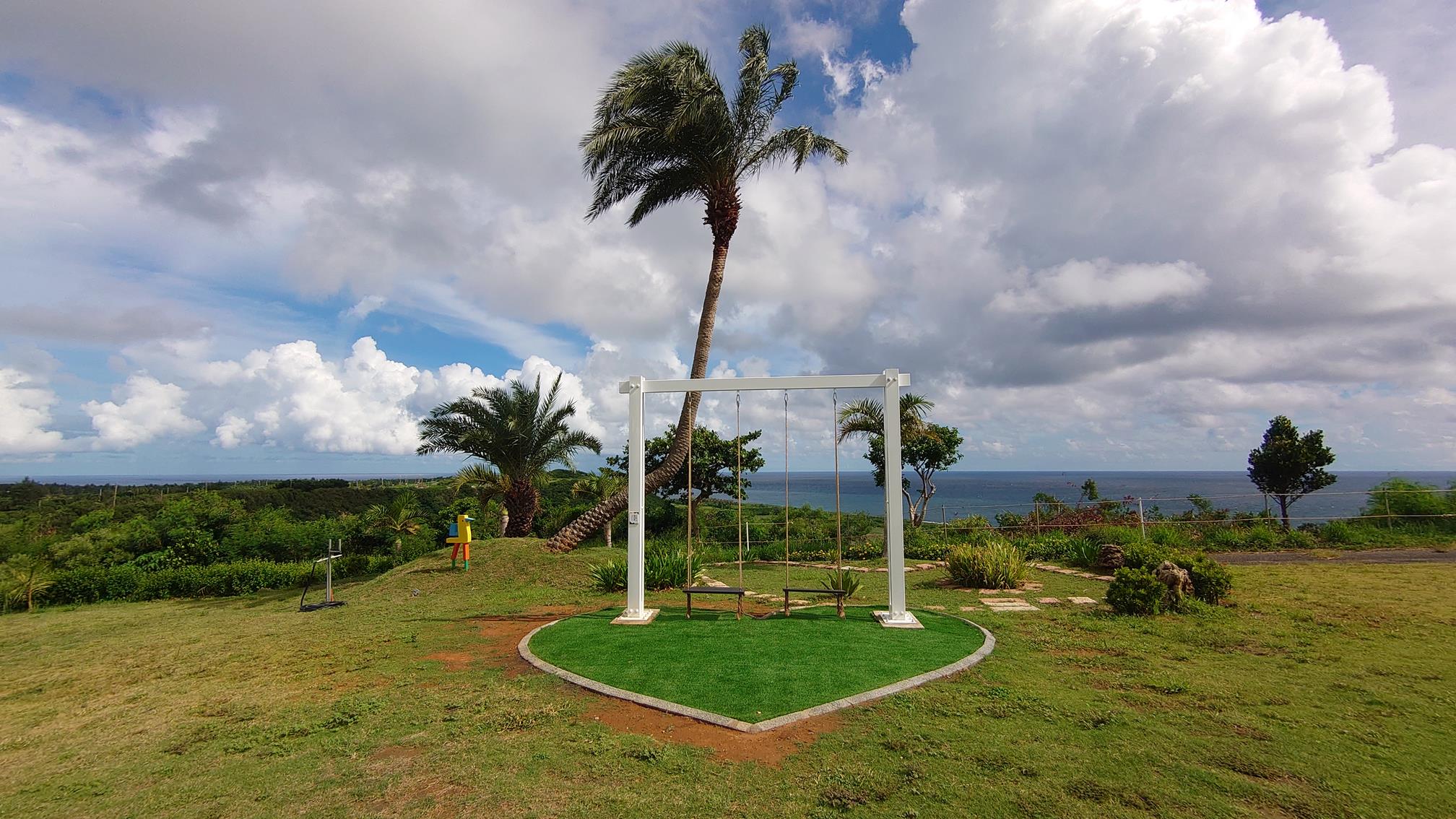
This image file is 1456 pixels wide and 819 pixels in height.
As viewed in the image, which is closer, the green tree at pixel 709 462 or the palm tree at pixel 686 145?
the palm tree at pixel 686 145

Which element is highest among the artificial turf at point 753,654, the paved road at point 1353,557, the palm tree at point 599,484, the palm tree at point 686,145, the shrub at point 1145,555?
the palm tree at point 686,145

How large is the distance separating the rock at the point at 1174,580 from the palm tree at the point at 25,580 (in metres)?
23.6

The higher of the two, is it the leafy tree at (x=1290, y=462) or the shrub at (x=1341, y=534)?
the leafy tree at (x=1290, y=462)

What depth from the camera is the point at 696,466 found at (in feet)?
73.0

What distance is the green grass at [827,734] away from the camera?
3.93 meters

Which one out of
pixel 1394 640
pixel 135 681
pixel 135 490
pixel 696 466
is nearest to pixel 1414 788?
pixel 1394 640

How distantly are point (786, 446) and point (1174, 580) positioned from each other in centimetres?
641

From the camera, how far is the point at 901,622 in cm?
851

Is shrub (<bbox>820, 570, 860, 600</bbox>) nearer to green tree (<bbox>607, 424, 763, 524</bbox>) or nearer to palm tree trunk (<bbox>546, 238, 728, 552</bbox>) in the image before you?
palm tree trunk (<bbox>546, 238, 728, 552</bbox>)

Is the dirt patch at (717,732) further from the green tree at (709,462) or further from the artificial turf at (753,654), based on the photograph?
the green tree at (709,462)

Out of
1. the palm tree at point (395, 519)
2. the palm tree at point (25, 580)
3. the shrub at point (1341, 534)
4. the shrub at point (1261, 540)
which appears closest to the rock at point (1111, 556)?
the shrub at point (1261, 540)

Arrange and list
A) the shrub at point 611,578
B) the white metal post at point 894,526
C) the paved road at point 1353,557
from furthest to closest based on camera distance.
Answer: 1. the paved road at point 1353,557
2. the shrub at point 611,578
3. the white metal post at point 894,526

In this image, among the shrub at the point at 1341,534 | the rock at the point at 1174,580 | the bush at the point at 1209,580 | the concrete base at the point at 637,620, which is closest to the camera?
the concrete base at the point at 637,620

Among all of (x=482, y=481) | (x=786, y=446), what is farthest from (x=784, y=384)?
(x=482, y=481)
